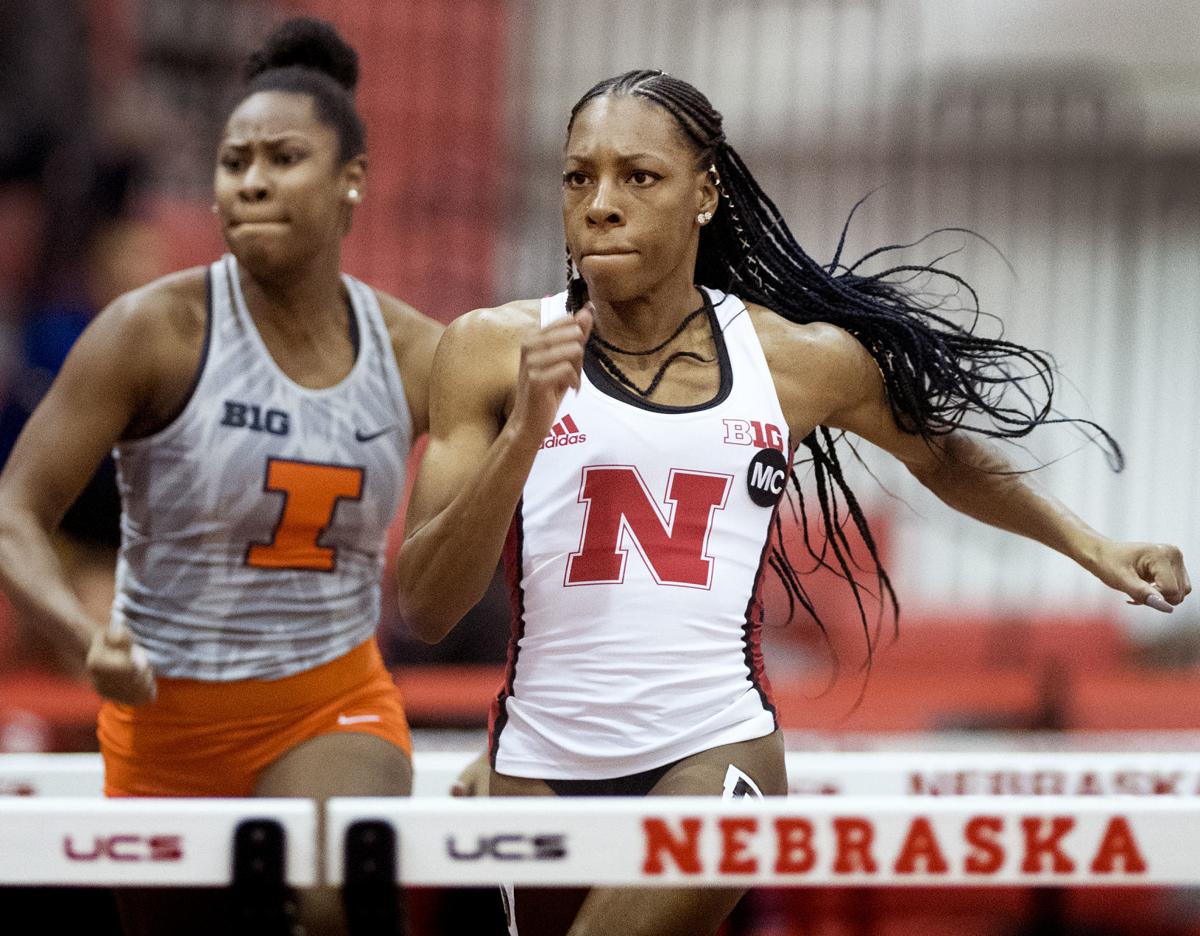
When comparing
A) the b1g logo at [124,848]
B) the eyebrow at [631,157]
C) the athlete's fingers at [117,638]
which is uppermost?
the eyebrow at [631,157]

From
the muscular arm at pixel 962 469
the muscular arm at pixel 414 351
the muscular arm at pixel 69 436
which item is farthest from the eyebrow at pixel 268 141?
the muscular arm at pixel 962 469

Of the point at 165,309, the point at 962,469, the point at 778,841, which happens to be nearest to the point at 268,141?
the point at 165,309

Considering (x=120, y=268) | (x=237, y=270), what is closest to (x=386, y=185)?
(x=120, y=268)

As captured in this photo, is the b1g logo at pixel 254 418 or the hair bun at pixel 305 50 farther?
the hair bun at pixel 305 50

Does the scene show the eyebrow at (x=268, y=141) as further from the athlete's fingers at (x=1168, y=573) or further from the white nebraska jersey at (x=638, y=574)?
the athlete's fingers at (x=1168, y=573)

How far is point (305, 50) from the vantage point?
3809mm

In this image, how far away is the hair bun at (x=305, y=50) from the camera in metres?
3.80

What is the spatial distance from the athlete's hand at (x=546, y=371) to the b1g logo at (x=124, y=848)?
80 centimetres

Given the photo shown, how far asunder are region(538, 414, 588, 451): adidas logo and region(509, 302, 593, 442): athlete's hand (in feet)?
1.10

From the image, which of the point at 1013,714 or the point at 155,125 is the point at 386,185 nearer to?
the point at 155,125

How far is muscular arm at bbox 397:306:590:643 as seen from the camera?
8.12 ft

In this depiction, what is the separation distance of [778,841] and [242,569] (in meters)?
1.69

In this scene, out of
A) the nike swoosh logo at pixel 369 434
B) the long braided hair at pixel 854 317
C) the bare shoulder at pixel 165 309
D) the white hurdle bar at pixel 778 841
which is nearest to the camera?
the white hurdle bar at pixel 778 841

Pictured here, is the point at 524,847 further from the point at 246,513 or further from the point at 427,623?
the point at 246,513
